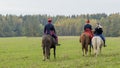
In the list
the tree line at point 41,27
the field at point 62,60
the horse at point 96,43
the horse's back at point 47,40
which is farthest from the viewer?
the tree line at point 41,27

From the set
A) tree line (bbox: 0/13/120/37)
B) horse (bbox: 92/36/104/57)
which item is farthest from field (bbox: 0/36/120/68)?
tree line (bbox: 0/13/120/37)

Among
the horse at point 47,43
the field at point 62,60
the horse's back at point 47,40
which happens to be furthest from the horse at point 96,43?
the horse's back at point 47,40

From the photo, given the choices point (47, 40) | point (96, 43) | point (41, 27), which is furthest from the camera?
point (41, 27)

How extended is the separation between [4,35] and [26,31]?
37.3 ft

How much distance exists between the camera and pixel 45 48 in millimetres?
23562

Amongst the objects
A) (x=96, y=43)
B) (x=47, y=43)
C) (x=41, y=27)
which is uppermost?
(x=47, y=43)

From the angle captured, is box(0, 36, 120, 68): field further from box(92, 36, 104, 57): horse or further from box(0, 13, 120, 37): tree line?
box(0, 13, 120, 37): tree line

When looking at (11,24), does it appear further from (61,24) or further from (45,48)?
(45,48)

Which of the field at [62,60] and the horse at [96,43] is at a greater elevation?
the horse at [96,43]

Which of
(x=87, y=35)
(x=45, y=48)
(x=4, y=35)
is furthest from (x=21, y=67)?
(x=4, y=35)

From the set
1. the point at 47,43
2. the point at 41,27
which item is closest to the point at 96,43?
the point at 47,43

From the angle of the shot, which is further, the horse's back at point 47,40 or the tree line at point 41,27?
the tree line at point 41,27

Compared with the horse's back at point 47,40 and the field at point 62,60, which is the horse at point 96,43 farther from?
the horse's back at point 47,40

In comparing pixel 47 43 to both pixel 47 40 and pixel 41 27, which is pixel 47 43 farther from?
pixel 41 27
